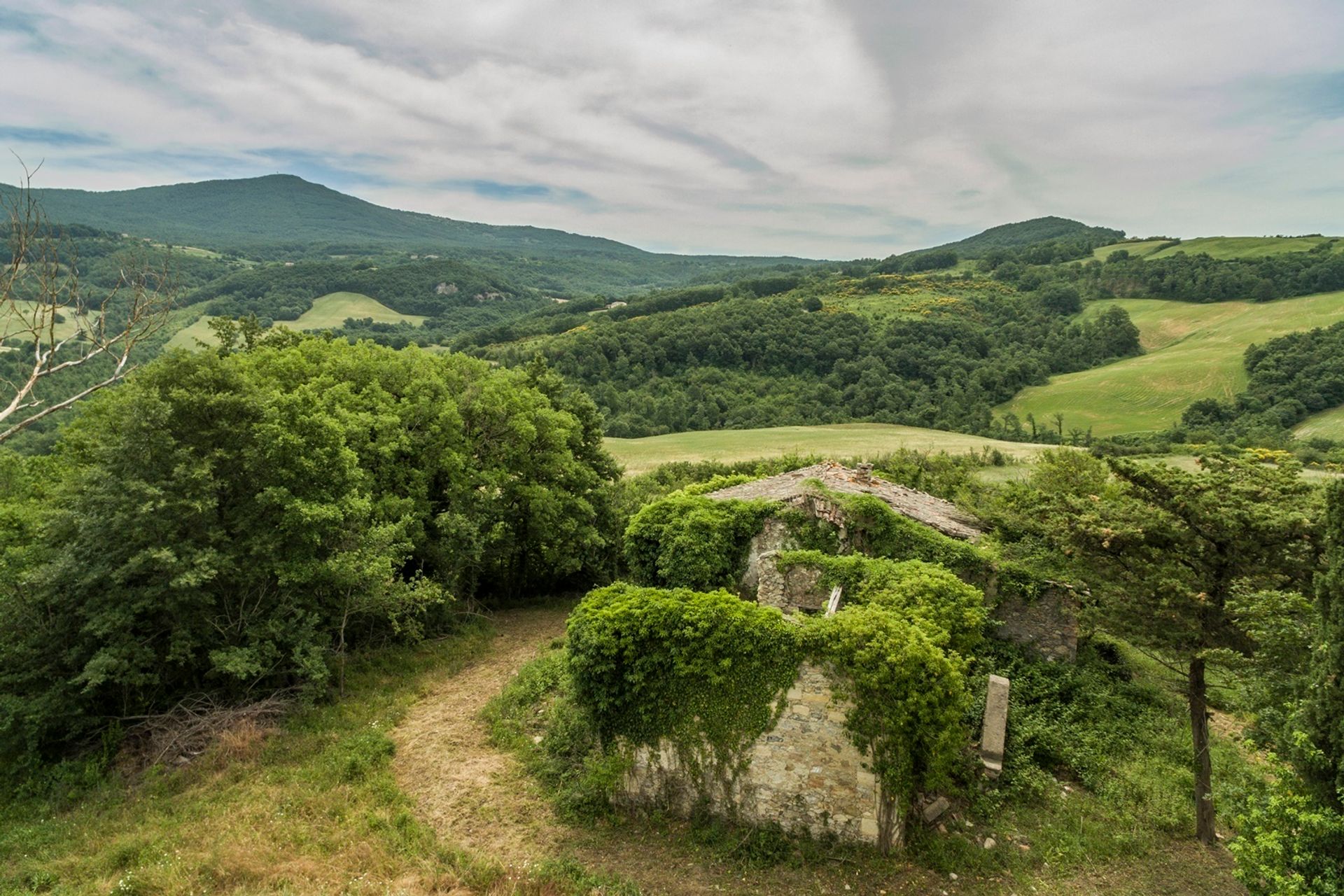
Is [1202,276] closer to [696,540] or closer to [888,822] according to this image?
[696,540]

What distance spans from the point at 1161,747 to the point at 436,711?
15.3m

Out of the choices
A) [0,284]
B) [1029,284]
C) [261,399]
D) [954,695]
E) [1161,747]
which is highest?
[1029,284]

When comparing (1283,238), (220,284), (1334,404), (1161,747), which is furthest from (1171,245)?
(220,284)

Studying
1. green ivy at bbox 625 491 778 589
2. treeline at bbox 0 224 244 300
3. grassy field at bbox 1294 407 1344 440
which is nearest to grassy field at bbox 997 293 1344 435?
grassy field at bbox 1294 407 1344 440

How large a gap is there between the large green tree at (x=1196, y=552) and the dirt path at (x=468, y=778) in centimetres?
1025

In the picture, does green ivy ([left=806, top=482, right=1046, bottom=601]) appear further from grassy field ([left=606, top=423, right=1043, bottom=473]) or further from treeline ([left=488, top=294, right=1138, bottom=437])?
treeline ([left=488, top=294, right=1138, bottom=437])

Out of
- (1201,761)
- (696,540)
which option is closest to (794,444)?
(696,540)

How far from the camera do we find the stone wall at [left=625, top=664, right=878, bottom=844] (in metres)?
9.79

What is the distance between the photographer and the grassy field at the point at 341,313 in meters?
126

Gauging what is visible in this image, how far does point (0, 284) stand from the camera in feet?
23.3

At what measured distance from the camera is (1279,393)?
6238cm

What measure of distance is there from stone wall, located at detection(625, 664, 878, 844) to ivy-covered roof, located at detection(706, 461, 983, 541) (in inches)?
302

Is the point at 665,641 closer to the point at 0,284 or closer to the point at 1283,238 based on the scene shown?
the point at 0,284

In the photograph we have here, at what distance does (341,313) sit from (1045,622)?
15139 cm
